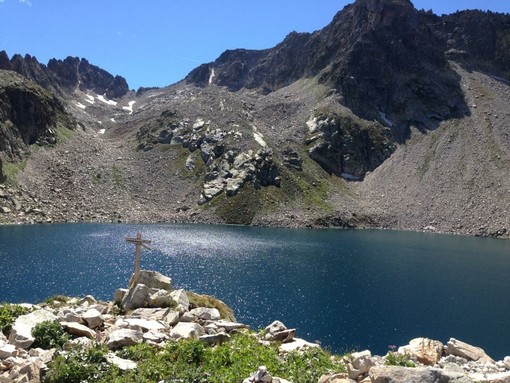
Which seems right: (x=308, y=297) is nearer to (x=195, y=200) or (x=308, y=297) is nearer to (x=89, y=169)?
(x=195, y=200)

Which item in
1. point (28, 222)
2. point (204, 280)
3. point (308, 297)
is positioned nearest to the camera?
point (308, 297)

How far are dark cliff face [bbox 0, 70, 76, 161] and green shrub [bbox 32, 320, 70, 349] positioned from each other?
497ft

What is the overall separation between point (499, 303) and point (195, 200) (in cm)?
11530

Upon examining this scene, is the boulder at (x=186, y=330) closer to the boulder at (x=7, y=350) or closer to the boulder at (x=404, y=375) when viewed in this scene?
the boulder at (x=7, y=350)

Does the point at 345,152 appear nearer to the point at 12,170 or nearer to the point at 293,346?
the point at 12,170

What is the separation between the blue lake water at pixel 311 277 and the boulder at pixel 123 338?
88.2 ft

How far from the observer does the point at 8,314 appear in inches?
753

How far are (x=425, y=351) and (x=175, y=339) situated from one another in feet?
31.5

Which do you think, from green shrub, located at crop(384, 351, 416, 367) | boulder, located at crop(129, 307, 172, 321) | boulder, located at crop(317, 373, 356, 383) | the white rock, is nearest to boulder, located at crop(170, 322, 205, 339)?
boulder, located at crop(129, 307, 172, 321)

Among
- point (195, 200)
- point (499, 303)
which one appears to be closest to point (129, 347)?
point (499, 303)

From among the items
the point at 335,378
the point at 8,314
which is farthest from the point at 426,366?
the point at 8,314

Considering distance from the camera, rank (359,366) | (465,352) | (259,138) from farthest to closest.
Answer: (259,138) → (465,352) → (359,366)

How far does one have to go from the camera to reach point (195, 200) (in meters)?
162

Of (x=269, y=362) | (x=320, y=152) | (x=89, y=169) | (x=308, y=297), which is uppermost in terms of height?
(x=320, y=152)
